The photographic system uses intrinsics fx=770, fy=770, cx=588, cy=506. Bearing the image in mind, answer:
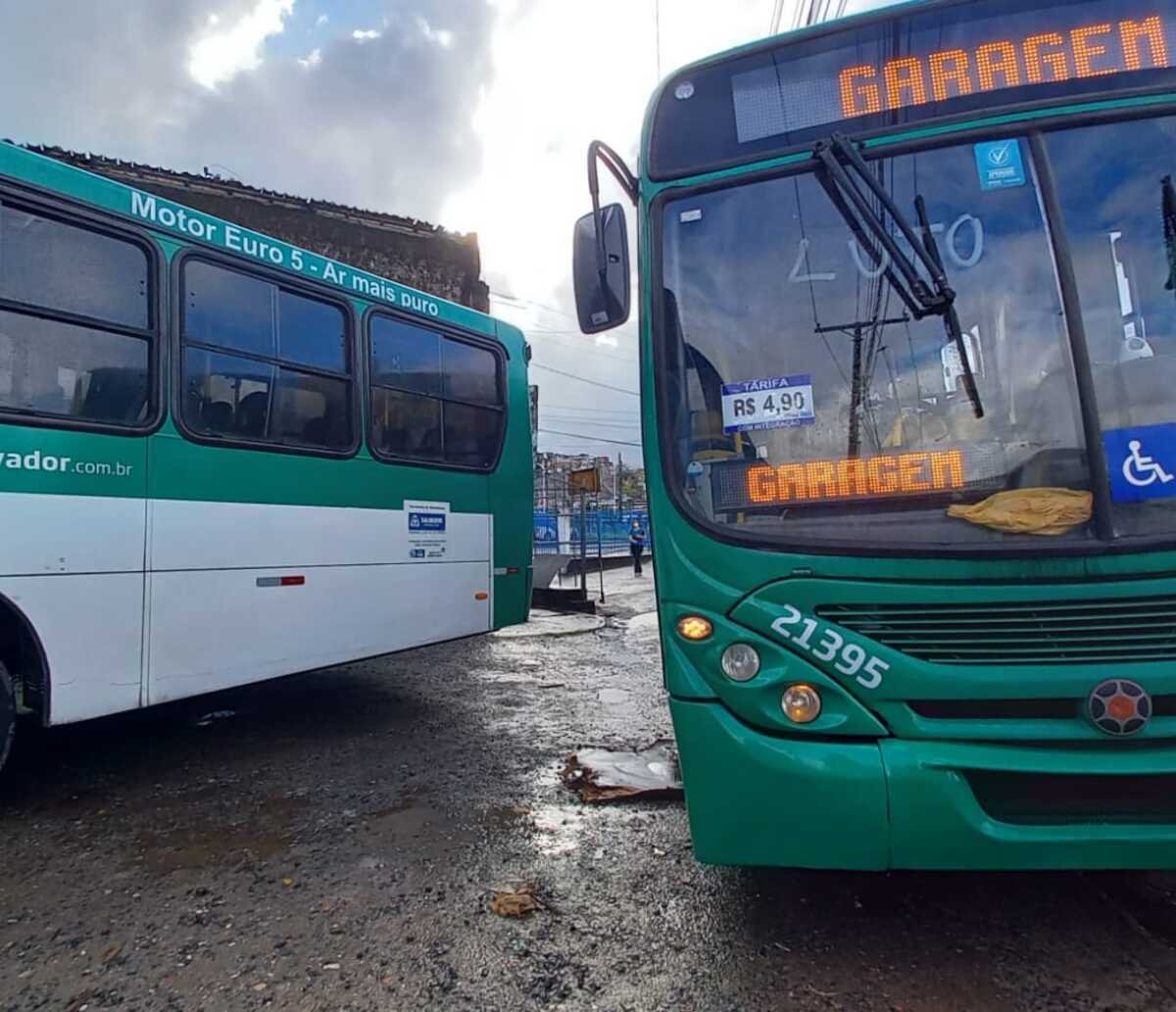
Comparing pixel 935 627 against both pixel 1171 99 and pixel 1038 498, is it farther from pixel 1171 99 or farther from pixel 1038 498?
pixel 1171 99

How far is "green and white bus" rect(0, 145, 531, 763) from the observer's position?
386 cm

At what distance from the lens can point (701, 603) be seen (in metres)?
2.53

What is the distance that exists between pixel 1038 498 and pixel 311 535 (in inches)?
166

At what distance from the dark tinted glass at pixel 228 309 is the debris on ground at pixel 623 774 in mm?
3273

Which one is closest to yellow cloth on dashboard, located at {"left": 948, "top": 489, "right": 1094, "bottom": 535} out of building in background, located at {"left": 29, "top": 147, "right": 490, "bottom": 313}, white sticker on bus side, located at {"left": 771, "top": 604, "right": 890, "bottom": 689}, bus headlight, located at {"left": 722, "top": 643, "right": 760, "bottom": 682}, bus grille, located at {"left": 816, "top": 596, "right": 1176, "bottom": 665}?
bus grille, located at {"left": 816, "top": 596, "right": 1176, "bottom": 665}

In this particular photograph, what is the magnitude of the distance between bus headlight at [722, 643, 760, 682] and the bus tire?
12.1 ft

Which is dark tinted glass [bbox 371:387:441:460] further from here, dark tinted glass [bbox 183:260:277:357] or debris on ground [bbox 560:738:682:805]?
debris on ground [bbox 560:738:682:805]

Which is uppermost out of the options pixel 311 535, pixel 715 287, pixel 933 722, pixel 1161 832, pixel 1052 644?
pixel 715 287

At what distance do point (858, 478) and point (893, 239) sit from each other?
2.68ft

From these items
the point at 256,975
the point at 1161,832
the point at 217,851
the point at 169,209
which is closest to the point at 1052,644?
the point at 1161,832

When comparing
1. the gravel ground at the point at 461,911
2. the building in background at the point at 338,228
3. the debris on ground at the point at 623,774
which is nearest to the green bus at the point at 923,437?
the gravel ground at the point at 461,911

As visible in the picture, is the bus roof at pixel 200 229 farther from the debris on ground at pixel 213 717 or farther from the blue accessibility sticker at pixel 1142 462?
the blue accessibility sticker at pixel 1142 462

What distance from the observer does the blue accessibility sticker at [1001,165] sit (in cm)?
257

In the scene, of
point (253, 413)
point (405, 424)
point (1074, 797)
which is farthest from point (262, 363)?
point (1074, 797)
